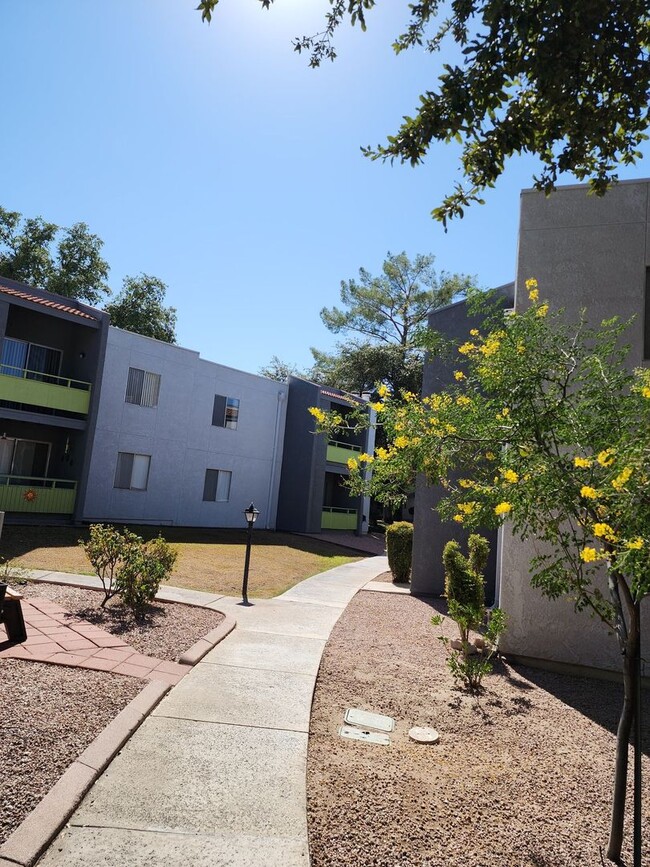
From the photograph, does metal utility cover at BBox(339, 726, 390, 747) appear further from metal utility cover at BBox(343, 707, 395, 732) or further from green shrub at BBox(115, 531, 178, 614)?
green shrub at BBox(115, 531, 178, 614)

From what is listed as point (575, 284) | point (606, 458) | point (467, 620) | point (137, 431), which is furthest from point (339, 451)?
point (606, 458)

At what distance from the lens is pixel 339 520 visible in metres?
30.1

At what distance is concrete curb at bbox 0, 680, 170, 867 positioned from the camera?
9.40ft

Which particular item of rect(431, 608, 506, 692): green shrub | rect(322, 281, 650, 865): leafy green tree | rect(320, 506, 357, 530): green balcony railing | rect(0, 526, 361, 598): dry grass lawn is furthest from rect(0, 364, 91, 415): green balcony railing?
rect(322, 281, 650, 865): leafy green tree

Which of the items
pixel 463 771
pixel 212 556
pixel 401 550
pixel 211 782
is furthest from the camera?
pixel 212 556

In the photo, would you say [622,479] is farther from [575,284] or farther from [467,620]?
[575,284]

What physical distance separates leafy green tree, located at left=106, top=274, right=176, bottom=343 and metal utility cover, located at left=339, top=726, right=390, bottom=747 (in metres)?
34.0

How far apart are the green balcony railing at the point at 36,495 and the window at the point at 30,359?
3.58 meters

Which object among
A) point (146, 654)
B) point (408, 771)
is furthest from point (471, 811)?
point (146, 654)

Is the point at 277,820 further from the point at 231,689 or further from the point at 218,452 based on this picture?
the point at 218,452

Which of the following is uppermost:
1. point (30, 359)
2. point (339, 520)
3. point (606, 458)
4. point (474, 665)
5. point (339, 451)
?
point (30, 359)

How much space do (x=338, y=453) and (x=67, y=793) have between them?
26213mm

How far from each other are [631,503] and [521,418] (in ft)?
3.21

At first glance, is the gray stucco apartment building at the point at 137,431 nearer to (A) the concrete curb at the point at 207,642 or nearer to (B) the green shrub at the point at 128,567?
(B) the green shrub at the point at 128,567
